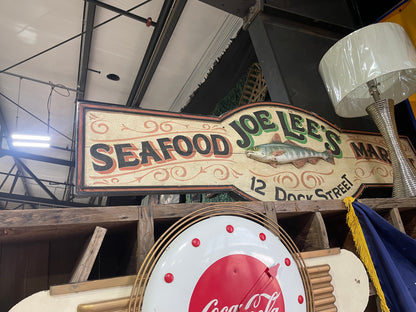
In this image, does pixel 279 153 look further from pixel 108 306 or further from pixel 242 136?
pixel 108 306

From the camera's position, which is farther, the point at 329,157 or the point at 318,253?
the point at 329,157

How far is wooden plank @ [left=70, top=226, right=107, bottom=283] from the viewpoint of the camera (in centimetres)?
87

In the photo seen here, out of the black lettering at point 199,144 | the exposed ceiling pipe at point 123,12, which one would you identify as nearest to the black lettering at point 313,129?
the black lettering at point 199,144

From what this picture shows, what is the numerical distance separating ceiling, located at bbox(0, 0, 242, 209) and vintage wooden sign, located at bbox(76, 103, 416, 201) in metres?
1.98

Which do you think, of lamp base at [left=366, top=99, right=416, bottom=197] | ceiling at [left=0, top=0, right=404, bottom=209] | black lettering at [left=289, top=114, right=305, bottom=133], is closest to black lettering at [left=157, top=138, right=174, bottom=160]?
black lettering at [left=289, top=114, right=305, bottom=133]

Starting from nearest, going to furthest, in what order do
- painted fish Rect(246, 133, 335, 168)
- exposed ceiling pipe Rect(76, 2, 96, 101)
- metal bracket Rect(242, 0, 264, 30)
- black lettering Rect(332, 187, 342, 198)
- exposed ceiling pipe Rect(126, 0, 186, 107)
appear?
1. painted fish Rect(246, 133, 335, 168)
2. black lettering Rect(332, 187, 342, 198)
3. metal bracket Rect(242, 0, 264, 30)
4. exposed ceiling pipe Rect(126, 0, 186, 107)
5. exposed ceiling pipe Rect(76, 2, 96, 101)

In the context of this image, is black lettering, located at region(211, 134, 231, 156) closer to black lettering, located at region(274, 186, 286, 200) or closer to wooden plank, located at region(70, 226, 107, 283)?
black lettering, located at region(274, 186, 286, 200)

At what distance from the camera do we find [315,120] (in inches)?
71.6

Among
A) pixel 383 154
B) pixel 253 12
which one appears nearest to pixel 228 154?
pixel 383 154

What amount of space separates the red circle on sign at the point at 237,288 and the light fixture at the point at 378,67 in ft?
3.60

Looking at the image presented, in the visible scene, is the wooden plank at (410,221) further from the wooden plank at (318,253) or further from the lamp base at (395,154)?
the wooden plank at (318,253)

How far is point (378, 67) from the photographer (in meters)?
1.63

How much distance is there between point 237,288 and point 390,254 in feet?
2.92

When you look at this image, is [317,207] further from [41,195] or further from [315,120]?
[41,195]
